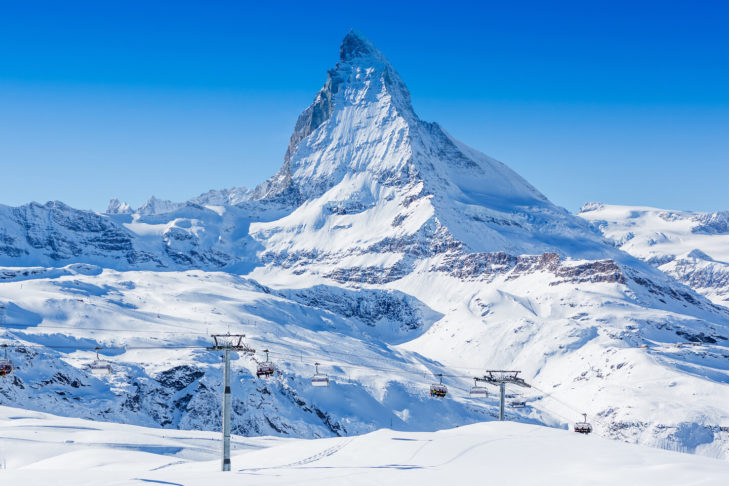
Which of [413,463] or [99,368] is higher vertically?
[99,368]

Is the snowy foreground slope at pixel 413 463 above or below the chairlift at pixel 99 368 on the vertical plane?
below

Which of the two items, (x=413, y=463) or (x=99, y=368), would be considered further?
(x=99, y=368)

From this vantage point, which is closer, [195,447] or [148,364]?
[195,447]

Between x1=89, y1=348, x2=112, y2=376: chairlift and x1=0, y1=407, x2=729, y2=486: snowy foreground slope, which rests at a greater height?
x1=89, y1=348, x2=112, y2=376: chairlift

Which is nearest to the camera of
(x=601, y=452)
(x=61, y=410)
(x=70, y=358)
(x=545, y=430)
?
(x=601, y=452)

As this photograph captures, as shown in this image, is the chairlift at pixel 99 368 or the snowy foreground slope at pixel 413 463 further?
the chairlift at pixel 99 368

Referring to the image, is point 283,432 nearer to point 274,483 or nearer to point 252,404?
point 252,404

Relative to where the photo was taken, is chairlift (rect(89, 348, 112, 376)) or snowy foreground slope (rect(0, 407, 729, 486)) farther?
chairlift (rect(89, 348, 112, 376))

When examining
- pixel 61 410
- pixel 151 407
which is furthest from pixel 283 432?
pixel 61 410
